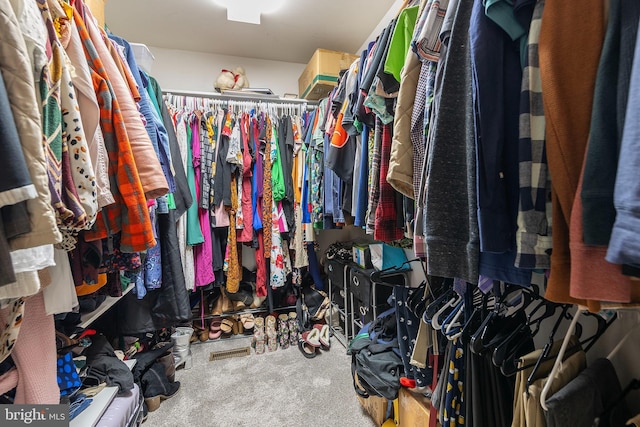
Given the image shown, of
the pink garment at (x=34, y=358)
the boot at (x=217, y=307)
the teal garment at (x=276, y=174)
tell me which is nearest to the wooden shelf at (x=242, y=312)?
the boot at (x=217, y=307)

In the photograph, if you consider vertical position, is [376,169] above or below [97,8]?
below

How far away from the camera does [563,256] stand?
0.43m

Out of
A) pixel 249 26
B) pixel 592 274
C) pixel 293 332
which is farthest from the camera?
pixel 293 332

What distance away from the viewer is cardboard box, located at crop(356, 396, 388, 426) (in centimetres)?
134

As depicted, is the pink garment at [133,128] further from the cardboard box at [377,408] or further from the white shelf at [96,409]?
the cardboard box at [377,408]

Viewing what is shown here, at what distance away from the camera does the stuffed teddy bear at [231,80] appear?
232 centimetres

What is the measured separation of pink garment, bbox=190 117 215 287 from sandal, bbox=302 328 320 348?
85 centimetres

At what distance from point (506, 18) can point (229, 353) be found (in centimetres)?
237

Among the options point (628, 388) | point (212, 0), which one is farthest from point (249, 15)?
point (628, 388)

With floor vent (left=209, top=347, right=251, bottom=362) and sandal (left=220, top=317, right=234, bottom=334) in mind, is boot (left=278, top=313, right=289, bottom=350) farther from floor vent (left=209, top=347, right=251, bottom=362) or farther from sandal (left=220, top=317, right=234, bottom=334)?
→ sandal (left=220, top=317, right=234, bottom=334)

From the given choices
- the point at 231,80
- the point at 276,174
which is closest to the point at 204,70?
the point at 231,80

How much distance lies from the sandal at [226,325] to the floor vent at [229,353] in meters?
0.20

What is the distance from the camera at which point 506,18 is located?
485mm

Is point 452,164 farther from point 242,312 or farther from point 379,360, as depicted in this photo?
point 242,312
